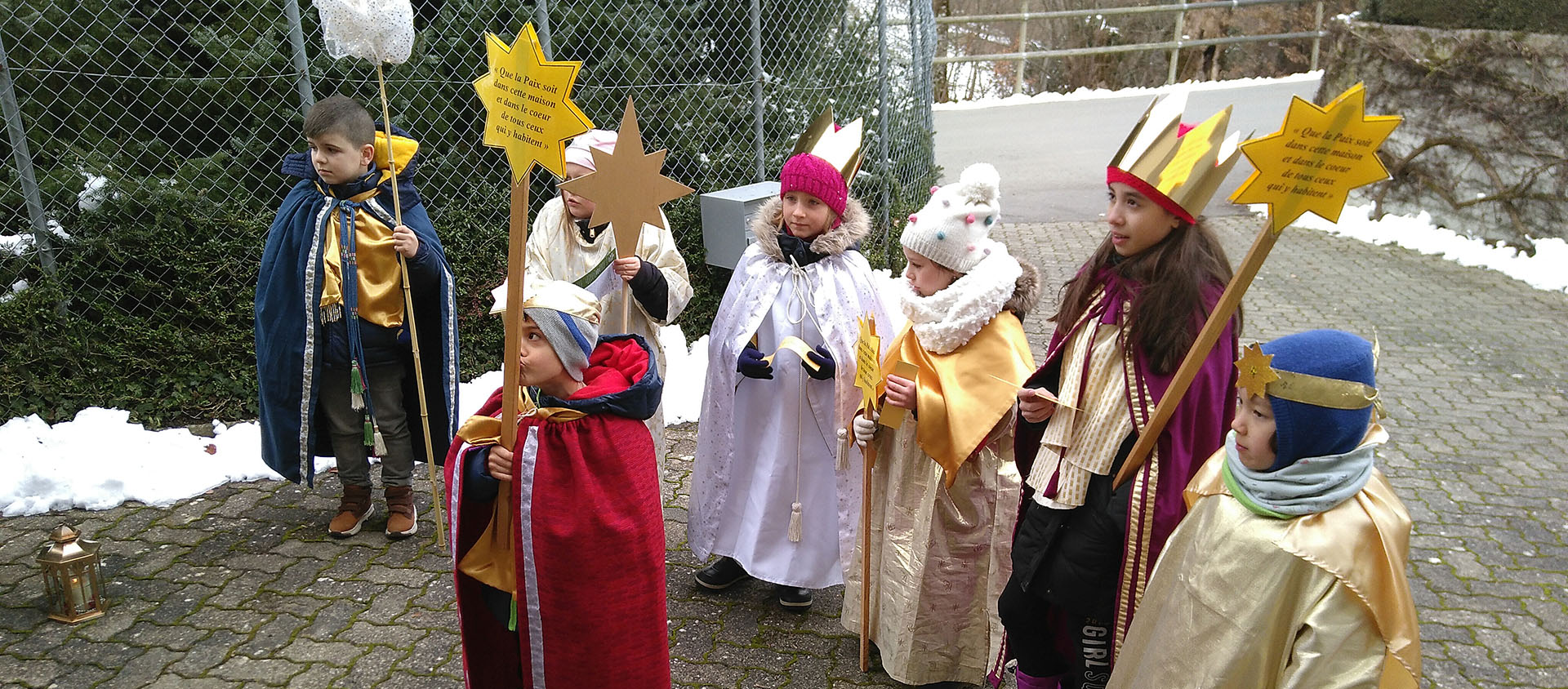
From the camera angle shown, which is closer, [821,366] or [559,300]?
[559,300]

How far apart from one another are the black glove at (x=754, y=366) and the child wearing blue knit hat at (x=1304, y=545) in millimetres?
1775

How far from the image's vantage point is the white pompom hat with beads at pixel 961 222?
302cm

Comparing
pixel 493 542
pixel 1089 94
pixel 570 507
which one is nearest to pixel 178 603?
pixel 493 542

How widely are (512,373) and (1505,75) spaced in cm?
1091

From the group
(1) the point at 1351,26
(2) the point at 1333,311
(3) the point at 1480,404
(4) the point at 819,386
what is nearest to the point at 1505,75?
(1) the point at 1351,26

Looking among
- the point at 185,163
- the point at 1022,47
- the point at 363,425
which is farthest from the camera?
the point at 1022,47

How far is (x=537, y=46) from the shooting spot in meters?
2.57

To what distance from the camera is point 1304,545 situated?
2016 millimetres

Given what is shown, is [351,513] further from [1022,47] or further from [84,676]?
[1022,47]

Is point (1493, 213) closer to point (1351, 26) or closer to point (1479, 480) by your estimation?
point (1351, 26)

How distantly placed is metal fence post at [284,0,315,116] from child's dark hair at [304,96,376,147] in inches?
70.8

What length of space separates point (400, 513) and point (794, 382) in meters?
1.89

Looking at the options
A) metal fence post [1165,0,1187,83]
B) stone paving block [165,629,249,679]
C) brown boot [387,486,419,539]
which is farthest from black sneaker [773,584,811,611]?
metal fence post [1165,0,1187,83]

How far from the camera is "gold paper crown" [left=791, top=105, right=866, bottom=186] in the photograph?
3.76 m
